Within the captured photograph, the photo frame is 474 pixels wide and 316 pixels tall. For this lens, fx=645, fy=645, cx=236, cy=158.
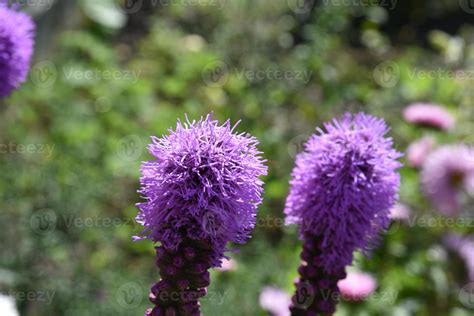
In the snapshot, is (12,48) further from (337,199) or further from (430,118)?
(430,118)

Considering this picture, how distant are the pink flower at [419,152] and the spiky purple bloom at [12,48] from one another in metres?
2.67

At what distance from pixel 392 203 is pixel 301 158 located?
13.5 inches

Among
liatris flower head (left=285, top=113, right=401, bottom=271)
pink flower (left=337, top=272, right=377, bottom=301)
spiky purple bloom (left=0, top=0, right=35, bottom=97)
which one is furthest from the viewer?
pink flower (left=337, top=272, right=377, bottom=301)

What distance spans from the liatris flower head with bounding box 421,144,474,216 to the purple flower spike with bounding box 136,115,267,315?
271cm

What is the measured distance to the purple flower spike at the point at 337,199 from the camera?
212cm

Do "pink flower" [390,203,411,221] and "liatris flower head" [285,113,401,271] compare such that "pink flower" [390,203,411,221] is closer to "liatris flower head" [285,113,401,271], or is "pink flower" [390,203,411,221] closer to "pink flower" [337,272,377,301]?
"pink flower" [337,272,377,301]

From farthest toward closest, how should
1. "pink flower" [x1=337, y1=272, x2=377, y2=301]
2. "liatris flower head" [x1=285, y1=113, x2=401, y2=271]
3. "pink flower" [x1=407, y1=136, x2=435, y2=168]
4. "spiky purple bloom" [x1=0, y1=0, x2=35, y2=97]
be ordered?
"pink flower" [x1=407, y1=136, x2=435, y2=168], "pink flower" [x1=337, y1=272, x2=377, y2=301], "spiky purple bloom" [x1=0, y1=0, x2=35, y2=97], "liatris flower head" [x1=285, y1=113, x2=401, y2=271]

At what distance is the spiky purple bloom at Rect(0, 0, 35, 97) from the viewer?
2566 mm

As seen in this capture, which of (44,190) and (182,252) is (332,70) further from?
(182,252)

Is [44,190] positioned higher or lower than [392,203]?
higher

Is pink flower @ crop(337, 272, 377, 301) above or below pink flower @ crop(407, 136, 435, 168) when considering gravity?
below

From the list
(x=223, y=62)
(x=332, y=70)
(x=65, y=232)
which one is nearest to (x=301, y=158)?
(x=65, y=232)

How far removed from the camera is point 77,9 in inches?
296

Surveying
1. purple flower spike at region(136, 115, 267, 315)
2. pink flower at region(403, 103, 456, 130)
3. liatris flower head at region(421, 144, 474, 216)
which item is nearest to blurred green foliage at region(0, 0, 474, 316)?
liatris flower head at region(421, 144, 474, 216)
